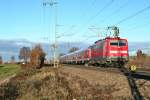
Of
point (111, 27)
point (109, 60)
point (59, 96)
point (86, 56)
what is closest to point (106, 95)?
point (59, 96)

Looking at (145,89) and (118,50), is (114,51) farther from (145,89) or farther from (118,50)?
(145,89)

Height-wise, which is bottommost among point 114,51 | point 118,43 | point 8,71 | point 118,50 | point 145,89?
point 145,89

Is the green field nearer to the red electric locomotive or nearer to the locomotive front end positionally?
the red electric locomotive

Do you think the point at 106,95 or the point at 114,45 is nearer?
the point at 106,95

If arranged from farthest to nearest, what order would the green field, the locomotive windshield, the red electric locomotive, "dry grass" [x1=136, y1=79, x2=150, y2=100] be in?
1. the green field
2. the locomotive windshield
3. the red electric locomotive
4. "dry grass" [x1=136, y1=79, x2=150, y2=100]

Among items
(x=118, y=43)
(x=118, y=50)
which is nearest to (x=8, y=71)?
(x=118, y=43)

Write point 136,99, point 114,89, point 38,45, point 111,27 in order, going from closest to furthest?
point 136,99 < point 114,89 < point 111,27 < point 38,45

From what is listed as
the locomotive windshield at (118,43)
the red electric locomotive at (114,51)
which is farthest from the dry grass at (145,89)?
the locomotive windshield at (118,43)

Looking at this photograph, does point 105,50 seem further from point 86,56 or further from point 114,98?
point 114,98

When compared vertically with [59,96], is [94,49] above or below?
above

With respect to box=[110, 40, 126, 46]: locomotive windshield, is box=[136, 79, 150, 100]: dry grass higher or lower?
lower

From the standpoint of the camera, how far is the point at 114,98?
15.1 m

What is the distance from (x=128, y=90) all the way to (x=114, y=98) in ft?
5.96

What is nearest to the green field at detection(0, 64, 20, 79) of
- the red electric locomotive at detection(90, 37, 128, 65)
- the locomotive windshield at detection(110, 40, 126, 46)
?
the red electric locomotive at detection(90, 37, 128, 65)
